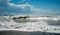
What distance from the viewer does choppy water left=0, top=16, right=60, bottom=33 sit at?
2.32 metres

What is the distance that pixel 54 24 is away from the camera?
2.38 meters

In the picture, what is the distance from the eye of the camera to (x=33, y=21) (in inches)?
95.9

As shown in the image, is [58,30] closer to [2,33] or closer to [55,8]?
[55,8]

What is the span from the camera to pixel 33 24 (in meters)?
2.38

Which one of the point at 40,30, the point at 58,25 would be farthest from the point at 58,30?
the point at 40,30

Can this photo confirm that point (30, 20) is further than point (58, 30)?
Yes

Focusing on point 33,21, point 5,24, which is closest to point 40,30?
point 33,21

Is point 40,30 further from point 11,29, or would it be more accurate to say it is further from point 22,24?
point 11,29

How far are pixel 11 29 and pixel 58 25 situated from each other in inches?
28.8

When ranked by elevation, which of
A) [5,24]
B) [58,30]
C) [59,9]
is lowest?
[58,30]

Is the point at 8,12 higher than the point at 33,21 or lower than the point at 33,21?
higher

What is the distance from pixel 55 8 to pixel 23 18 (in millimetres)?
537

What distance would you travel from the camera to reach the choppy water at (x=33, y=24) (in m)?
2.32

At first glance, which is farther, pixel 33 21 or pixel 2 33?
pixel 33 21
